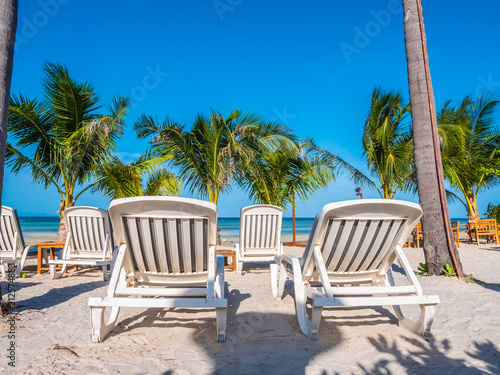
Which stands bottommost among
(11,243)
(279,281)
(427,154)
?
(279,281)

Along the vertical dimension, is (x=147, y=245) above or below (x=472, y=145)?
below

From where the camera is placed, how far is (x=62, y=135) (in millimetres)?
8438

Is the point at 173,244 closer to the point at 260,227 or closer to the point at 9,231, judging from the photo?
the point at 260,227

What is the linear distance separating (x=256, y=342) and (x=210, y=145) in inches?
288

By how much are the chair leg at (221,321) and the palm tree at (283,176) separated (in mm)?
7298

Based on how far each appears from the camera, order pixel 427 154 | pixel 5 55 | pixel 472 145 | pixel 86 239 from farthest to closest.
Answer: pixel 472 145, pixel 86 239, pixel 427 154, pixel 5 55

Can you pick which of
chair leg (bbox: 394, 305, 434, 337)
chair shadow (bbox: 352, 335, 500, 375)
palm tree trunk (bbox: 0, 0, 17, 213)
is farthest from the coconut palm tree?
chair shadow (bbox: 352, 335, 500, 375)

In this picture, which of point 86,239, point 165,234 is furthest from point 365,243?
point 86,239

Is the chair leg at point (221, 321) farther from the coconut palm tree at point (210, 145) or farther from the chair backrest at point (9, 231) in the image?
the coconut palm tree at point (210, 145)

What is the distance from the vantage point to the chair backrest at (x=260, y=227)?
563 cm

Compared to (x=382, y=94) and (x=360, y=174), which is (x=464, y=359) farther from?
(x=360, y=174)

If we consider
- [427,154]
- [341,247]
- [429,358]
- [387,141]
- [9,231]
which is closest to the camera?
[429,358]

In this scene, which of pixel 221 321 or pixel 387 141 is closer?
pixel 221 321

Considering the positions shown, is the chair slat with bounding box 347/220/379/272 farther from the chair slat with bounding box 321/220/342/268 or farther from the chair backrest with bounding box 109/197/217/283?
the chair backrest with bounding box 109/197/217/283
